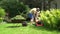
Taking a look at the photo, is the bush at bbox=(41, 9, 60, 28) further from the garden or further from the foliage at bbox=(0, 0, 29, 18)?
the foliage at bbox=(0, 0, 29, 18)

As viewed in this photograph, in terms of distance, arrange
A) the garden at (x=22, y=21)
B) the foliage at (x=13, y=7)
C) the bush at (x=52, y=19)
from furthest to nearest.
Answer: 1. the foliage at (x=13, y=7)
2. the bush at (x=52, y=19)
3. the garden at (x=22, y=21)

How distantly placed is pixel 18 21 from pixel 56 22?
5.97 m

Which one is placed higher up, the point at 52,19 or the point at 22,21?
the point at 52,19

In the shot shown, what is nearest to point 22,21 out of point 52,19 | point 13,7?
point 52,19

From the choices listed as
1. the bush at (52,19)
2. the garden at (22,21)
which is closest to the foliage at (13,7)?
the garden at (22,21)

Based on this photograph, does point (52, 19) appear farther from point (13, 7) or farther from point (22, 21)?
point (13, 7)

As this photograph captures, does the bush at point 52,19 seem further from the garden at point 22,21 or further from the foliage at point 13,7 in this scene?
the foliage at point 13,7

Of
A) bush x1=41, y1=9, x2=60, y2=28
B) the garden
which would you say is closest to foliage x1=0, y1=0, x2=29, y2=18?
the garden

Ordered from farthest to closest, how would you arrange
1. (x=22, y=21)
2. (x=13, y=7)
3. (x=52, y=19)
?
(x=13, y=7) < (x=22, y=21) < (x=52, y=19)

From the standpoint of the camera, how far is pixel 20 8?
2775cm

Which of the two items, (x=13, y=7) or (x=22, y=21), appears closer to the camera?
(x=22, y=21)

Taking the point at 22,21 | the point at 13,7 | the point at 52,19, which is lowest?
the point at 22,21

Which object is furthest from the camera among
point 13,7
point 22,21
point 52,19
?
point 13,7

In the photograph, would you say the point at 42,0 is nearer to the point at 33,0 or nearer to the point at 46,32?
the point at 33,0
